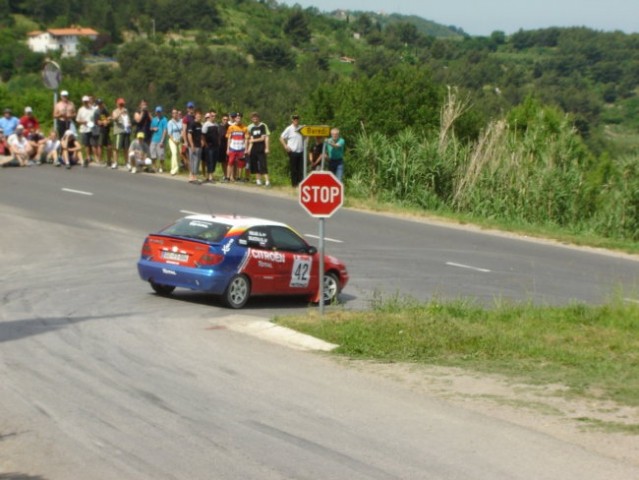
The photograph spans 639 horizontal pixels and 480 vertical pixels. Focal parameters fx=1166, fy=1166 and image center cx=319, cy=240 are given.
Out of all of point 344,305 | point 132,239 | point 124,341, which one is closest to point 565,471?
point 124,341

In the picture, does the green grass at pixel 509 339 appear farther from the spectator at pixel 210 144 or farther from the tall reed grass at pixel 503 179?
the spectator at pixel 210 144

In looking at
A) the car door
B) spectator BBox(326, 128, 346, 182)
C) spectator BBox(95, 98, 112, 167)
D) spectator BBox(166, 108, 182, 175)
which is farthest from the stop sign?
spectator BBox(95, 98, 112, 167)

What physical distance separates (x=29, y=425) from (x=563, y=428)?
447 cm

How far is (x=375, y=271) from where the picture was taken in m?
22.4

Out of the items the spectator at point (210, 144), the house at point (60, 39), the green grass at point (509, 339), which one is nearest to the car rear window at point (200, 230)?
the green grass at point (509, 339)

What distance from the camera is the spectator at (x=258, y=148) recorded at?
31.9 m

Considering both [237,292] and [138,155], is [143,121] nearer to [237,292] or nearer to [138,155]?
[138,155]

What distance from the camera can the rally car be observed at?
17.9 metres

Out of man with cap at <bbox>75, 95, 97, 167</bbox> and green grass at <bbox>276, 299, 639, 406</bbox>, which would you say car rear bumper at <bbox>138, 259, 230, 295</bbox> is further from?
man with cap at <bbox>75, 95, 97, 167</bbox>

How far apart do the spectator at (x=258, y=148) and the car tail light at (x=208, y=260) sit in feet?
46.5

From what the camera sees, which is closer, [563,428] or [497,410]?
[563,428]

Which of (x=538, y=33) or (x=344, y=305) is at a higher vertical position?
(x=538, y=33)

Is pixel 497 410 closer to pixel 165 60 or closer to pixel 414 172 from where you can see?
pixel 414 172

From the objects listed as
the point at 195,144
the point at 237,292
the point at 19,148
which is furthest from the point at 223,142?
the point at 237,292
